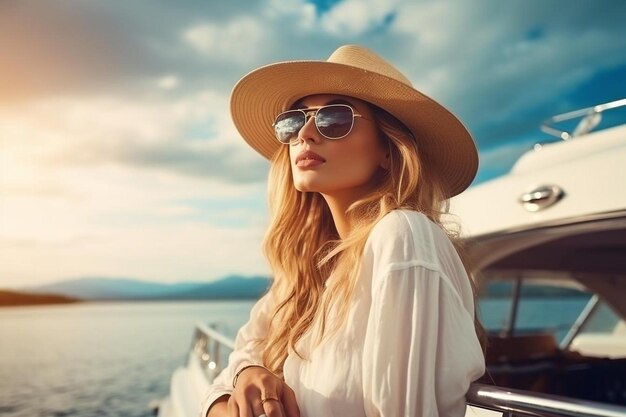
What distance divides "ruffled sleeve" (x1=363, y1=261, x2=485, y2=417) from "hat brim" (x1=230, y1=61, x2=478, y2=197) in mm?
643

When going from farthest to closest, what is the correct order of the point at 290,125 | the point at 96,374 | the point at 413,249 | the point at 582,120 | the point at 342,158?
the point at 96,374 → the point at 582,120 → the point at 290,125 → the point at 342,158 → the point at 413,249

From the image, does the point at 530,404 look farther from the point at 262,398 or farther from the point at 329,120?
the point at 329,120

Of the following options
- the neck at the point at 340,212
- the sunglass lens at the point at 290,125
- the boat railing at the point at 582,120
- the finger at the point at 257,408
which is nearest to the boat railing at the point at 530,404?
the finger at the point at 257,408

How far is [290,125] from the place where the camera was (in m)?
1.85

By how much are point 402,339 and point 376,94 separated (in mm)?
786

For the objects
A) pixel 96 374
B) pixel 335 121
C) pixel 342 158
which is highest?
pixel 335 121

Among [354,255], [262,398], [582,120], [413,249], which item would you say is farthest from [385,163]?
[582,120]

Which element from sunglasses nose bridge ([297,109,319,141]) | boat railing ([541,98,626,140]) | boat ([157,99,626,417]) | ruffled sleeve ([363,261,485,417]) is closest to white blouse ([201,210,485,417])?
ruffled sleeve ([363,261,485,417])

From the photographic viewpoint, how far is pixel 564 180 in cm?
286

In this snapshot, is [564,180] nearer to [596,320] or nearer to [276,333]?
[276,333]

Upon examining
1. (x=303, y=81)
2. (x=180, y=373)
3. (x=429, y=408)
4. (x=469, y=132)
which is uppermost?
(x=303, y=81)

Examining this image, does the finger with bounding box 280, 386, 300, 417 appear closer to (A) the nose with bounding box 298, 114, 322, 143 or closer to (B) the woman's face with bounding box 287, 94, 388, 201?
(B) the woman's face with bounding box 287, 94, 388, 201

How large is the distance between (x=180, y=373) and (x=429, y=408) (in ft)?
16.2

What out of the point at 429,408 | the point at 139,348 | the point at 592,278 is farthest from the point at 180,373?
the point at 139,348
